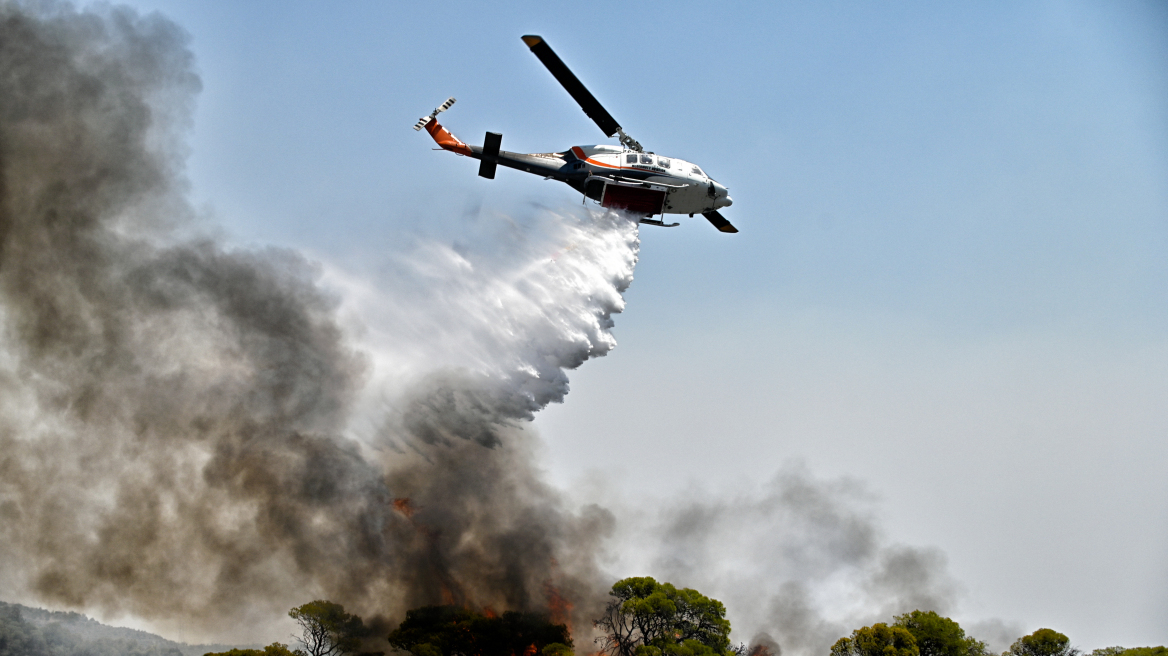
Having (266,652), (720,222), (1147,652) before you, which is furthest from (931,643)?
(266,652)

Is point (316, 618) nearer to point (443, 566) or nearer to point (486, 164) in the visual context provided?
point (443, 566)

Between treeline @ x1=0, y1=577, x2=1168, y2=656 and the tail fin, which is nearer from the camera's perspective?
the tail fin

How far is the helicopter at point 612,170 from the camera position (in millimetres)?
31109

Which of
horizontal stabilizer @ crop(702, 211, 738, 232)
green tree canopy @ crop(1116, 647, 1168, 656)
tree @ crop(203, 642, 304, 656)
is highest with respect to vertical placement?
horizontal stabilizer @ crop(702, 211, 738, 232)

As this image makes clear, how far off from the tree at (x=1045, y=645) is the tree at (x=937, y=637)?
2142mm

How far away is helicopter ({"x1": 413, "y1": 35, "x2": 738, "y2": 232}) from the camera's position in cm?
3111

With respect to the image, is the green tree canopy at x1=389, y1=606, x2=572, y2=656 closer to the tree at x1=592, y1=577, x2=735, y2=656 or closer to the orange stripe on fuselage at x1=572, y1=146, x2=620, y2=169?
the tree at x1=592, y1=577, x2=735, y2=656

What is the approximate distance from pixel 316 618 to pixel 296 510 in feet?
18.0

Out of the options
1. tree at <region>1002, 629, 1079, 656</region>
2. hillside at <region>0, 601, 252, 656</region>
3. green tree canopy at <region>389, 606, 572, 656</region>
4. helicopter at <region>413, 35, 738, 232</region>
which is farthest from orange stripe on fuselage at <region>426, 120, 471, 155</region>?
tree at <region>1002, 629, 1079, 656</region>

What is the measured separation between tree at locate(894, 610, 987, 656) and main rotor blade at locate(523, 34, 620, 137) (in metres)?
29.8

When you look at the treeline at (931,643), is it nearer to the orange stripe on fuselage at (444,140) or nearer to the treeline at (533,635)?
the treeline at (533,635)

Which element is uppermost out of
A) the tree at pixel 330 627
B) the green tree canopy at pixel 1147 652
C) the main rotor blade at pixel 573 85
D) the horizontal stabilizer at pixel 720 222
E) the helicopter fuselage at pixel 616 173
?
the main rotor blade at pixel 573 85

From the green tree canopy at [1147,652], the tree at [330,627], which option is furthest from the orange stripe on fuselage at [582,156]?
the green tree canopy at [1147,652]

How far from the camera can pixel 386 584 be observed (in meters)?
36.1
